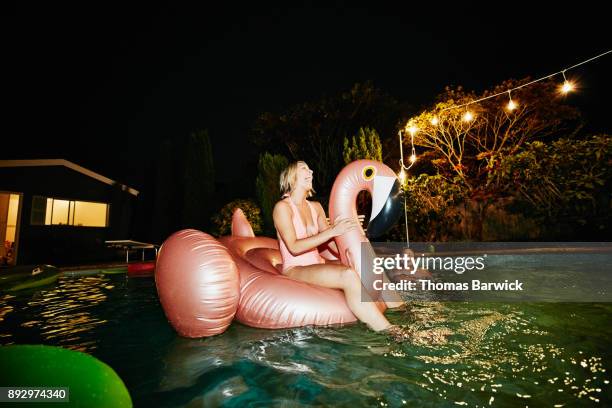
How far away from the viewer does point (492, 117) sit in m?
13.5

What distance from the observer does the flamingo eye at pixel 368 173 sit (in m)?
3.34

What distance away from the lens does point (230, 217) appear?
42.9 ft

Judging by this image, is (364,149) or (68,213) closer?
(68,213)

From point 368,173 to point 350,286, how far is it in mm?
1159

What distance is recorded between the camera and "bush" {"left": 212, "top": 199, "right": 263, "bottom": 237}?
12992 mm

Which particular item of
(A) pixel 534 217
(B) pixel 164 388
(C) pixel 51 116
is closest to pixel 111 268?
(B) pixel 164 388

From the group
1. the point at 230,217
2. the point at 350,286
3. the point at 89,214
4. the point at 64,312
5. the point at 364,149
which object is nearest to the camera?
the point at 350,286

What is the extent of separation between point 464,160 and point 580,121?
5.10m

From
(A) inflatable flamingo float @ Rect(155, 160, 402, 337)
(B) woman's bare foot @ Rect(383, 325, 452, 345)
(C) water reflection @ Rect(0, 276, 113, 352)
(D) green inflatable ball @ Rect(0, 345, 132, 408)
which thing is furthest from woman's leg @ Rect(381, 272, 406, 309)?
(C) water reflection @ Rect(0, 276, 113, 352)

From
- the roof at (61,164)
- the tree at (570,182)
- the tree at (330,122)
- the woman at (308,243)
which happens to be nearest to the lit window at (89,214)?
the roof at (61,164)

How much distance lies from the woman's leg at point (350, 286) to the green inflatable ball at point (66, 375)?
5.98 ft

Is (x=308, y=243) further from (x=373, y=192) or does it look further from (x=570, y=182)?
(x=570, y=182)

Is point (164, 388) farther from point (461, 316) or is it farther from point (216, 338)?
point (461, 316)

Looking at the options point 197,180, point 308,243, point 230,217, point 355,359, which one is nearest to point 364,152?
point 230,217
